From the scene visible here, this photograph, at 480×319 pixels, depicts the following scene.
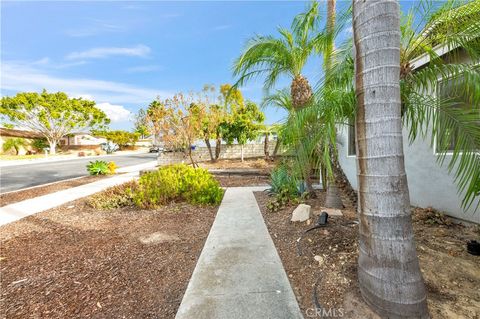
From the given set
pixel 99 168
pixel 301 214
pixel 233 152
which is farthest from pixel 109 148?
pixel 301 214

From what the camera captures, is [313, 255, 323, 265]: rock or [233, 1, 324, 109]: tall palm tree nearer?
[313, 255, 323, 265]: rock

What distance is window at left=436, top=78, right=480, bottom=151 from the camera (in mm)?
2482

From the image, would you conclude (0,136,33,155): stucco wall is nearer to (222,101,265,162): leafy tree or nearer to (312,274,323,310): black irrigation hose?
(222,101,265,162): leafy tree

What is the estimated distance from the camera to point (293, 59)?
17.6ft

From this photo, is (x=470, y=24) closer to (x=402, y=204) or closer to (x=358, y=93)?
(x=358, y=93)

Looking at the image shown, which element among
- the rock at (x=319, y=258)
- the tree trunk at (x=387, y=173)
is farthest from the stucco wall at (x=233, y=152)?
the tree trunk at (x=387, y=173)

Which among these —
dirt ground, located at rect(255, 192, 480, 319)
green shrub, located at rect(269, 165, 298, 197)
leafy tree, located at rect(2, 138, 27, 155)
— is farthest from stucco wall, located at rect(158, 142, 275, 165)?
leafy tree, located at rect(2, 138, 27, 155)

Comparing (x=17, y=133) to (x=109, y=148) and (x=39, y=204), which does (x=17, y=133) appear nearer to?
(x=109, y=148)

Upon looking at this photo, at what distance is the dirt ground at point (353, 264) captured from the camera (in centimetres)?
222

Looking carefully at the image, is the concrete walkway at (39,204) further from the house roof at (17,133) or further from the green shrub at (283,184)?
the house roof at (17,133)

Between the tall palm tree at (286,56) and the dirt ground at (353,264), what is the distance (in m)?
2.82

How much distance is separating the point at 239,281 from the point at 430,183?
455cm

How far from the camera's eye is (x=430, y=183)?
15.9 ft

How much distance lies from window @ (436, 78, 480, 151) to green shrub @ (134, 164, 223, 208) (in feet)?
15.5
